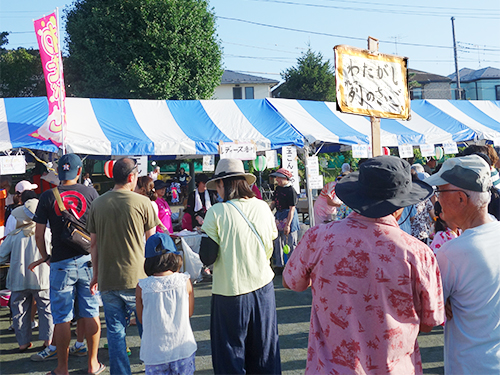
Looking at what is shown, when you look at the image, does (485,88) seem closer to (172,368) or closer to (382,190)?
(172,368)

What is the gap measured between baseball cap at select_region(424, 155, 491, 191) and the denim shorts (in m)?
2.91

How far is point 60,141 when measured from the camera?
6156 millimetres

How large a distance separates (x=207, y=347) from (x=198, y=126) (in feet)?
14.6

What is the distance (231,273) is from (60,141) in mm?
4468

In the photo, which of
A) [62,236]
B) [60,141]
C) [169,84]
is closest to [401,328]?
[62,236]

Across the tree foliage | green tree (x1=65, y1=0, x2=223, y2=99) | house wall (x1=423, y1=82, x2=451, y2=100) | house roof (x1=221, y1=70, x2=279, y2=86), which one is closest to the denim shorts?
green tree (x1=65, y1=0, x2=223, y2=99)

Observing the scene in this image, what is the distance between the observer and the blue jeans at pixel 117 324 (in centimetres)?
317

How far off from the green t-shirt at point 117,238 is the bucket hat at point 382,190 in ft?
6.52

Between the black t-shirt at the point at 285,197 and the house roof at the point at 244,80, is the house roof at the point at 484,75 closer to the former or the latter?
the house roof at the point at 244,80

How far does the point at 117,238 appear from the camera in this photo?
127 inches

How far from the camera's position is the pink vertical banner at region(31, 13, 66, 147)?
6.12m

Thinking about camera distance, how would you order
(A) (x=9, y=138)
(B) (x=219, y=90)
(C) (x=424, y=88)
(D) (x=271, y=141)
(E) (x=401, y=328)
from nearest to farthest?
(E) (x=401, y=328) → (A) (x=9, y=138) → (D) (x=271, y=141) → (B) (x=219, y=90) → (C) (x=424, y=88)

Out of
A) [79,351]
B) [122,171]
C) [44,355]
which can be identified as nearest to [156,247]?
[122,171]

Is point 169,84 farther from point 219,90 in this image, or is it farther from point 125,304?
point 219,90
